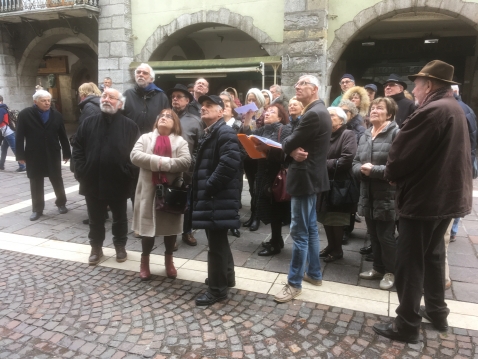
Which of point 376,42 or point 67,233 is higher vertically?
point 376,42

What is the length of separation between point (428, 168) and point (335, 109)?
164 cm

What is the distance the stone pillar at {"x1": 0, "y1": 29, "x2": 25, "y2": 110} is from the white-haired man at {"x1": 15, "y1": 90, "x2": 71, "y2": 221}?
32.9 feet

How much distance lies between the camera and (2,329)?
316 centimetres

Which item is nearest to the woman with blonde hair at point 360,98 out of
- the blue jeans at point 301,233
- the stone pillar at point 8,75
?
the blue jeans at point 301,233

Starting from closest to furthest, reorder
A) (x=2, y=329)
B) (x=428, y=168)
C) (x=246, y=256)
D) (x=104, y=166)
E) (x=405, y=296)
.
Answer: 1. (x=428, y=168)
2. (x=405, y=296)
3. (x=2, y=329)
4. (x=104, y=166)
5. (x=246, y=256)

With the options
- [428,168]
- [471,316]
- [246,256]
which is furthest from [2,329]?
[471,316]

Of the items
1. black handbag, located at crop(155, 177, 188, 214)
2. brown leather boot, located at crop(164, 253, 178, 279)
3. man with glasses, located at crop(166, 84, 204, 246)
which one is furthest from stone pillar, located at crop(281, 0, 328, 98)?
brown leather boot, located at crop(164, 253, 178, 279)

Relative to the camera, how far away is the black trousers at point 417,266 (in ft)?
9.28

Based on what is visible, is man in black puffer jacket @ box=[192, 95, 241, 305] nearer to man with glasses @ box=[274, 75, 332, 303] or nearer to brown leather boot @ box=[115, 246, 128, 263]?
man with glasses @ box=[274, 75, 332, 303]

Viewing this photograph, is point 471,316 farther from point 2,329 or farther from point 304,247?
point 2,329

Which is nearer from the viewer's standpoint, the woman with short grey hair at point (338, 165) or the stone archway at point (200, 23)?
the woman with short grey hair at point (338, 165)

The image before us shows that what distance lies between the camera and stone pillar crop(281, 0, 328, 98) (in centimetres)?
923

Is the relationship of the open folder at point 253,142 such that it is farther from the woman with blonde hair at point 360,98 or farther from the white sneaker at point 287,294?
the woman with blonde hair at point 360,98

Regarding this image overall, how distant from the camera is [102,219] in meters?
4.44
